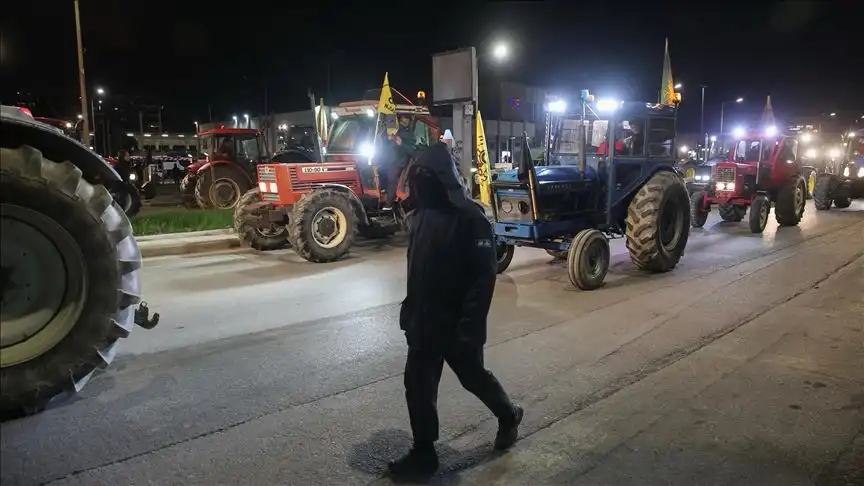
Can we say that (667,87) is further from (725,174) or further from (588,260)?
(588,260)

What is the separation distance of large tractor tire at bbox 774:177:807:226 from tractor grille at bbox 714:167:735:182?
1520 mm

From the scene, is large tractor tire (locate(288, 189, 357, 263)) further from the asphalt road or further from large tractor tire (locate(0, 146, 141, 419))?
large tractor tire (locate(0, 146, 141, 419))

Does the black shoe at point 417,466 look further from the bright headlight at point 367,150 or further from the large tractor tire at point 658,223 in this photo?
the bright headlight at point 367,150

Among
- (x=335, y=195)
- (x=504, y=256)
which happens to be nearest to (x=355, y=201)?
(x=335, y=195)

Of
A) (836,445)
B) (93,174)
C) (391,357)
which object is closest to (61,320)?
(93,174)

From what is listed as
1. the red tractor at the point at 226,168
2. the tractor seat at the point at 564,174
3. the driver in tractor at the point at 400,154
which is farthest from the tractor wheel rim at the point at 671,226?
the red tractor at the point at 226,168

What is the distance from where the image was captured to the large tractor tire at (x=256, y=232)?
11609 millimetres

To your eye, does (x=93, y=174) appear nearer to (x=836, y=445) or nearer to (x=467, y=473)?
(x=467, y=473)

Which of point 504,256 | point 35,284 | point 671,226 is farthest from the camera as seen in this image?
point 671,226

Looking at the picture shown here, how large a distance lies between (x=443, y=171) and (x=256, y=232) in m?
8.92

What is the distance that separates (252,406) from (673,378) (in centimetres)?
329

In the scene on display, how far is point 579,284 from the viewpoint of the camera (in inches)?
324

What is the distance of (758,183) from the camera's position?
51.8ft

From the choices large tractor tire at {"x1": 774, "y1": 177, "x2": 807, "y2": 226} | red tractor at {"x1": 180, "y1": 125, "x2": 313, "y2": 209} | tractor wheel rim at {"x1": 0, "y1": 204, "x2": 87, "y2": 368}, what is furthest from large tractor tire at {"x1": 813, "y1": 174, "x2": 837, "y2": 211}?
tractor wheel rim at {"x1": 0, "y1": 204, "x2": 87, "y2": 368}
